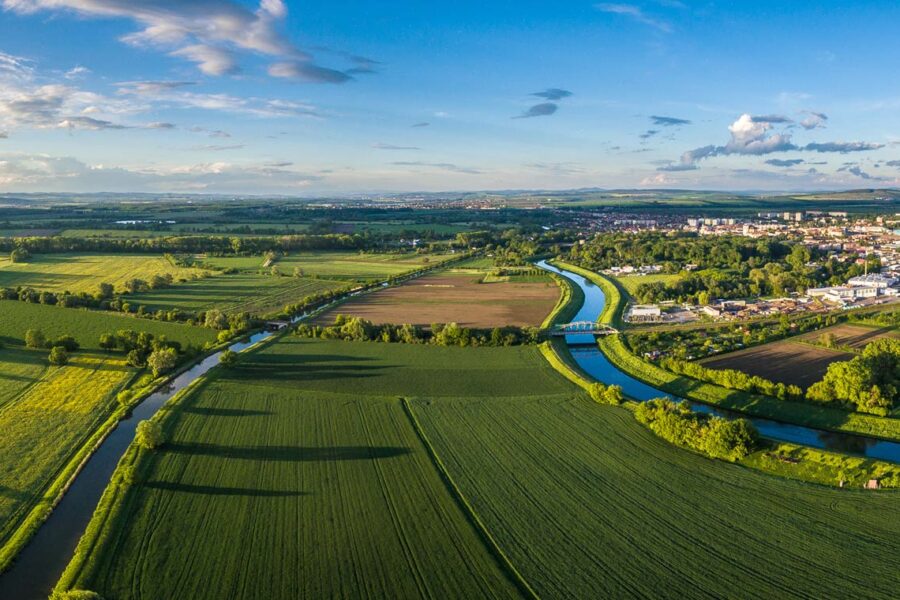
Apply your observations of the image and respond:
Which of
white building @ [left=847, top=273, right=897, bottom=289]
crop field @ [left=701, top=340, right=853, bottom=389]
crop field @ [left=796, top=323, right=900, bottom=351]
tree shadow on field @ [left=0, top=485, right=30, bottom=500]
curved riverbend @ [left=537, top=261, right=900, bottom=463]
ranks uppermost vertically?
white building @ [left=847, top=273, right=897, bottom=289]

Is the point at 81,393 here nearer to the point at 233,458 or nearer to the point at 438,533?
the point at 233,458

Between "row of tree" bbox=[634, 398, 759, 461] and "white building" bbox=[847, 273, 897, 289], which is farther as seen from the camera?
"white building" bbox=[847, 273, 897, 289]

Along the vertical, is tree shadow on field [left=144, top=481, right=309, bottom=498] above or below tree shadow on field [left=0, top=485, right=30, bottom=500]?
above

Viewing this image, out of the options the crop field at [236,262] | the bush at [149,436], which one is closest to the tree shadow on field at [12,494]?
the bush at [149,436]

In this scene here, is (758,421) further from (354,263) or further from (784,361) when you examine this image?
(354,263)

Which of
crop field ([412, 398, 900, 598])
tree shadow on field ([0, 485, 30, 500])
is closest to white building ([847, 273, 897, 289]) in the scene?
crop field ([412, 398, 900, 598])

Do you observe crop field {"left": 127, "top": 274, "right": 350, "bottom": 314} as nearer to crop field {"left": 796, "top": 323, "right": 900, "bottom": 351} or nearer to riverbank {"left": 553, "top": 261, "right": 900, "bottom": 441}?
riverbank {"left": 553, "top": 261, "right": 900, "bottom": 441}

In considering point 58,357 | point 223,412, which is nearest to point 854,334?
point 223,412
